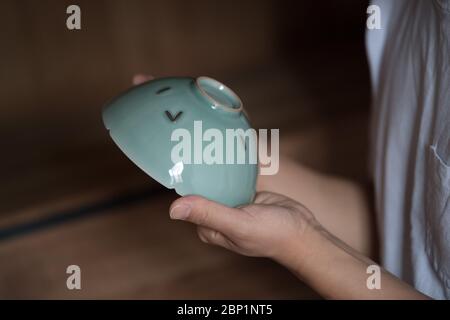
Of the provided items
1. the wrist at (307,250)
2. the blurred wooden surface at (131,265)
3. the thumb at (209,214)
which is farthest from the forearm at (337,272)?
the blurred wooden surface at (131,265)

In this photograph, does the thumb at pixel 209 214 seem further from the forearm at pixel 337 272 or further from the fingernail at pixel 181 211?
the forearm at pixel 337 272

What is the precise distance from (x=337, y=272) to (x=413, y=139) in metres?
0.25

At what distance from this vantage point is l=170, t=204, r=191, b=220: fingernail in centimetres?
72

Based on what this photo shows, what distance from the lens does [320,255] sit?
33.1 inches

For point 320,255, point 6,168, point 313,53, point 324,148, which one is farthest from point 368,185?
point 313,53

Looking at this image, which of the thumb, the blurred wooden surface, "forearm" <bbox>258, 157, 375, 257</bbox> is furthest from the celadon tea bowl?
the blurred wooden surface

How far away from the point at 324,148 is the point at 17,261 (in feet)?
2.95

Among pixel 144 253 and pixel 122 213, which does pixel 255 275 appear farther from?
pixel 122 213

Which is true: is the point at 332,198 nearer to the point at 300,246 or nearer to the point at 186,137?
the point at 300,246

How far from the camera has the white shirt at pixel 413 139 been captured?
841 mm

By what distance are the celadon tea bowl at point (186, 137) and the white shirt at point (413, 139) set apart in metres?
0.25

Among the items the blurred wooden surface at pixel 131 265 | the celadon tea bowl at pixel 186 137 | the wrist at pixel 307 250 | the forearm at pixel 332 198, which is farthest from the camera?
the blurred wooden surface at pixel 131 265

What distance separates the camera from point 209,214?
743 millimetres

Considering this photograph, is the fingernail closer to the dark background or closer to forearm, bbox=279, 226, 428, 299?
forearm, bbox=279, 226, 428, 299
